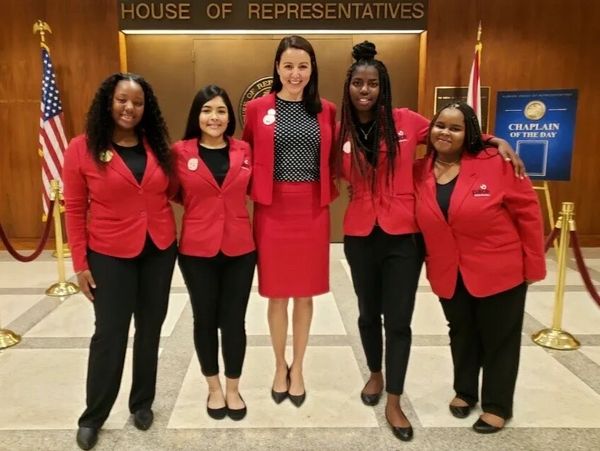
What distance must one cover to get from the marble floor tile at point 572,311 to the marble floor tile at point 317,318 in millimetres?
1718

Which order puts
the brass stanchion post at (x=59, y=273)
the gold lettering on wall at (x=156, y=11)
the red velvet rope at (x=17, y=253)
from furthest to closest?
the gold lettering on wall at (x=156, y=11) → the brass stanchion post at (x=59, y=273) → the red velvet rope at (x=17, y=253)

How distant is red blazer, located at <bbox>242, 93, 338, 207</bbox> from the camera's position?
2670mm

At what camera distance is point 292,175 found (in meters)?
2.71

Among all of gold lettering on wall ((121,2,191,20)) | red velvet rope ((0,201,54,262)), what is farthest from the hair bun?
gold lettering on wall ((121,2,191,20))

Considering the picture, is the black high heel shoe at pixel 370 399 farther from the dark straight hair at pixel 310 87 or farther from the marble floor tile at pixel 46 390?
the dark straight hair at pixel 310 87

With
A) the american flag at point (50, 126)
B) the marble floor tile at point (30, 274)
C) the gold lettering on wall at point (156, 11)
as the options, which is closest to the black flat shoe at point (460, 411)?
the marble floor tile at point (30, 274)

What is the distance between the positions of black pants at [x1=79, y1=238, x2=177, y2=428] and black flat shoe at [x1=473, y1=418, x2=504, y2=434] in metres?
1.71

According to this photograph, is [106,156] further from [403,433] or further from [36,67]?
[36,67]

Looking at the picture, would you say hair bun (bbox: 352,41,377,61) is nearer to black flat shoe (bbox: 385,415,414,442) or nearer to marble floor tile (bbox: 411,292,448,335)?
black flat shoe (bbox: 385,415,414,442)

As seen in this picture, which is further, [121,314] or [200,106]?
[200,106]

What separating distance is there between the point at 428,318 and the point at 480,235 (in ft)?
6.84

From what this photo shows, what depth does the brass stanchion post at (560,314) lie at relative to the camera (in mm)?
3801

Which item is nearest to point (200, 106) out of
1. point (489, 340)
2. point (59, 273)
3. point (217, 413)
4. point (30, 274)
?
point (217, 413)

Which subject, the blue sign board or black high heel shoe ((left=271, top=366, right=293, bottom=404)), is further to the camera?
the blue sign board
